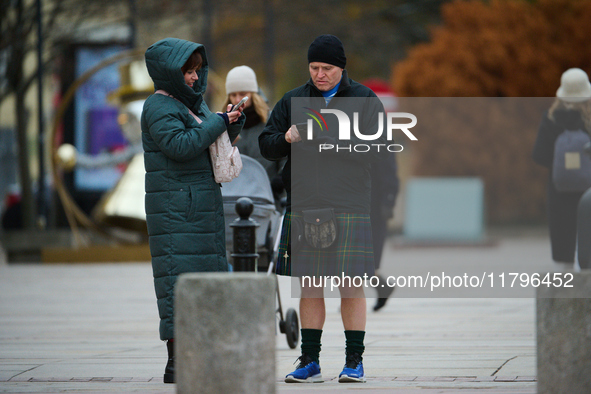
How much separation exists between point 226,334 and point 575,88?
14.6 ft

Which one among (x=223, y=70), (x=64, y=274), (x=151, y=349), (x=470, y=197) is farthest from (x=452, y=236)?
(x=151, y=349)

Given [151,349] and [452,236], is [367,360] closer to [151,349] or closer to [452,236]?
[151,349]

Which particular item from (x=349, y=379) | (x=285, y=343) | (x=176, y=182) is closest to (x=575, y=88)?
(x=285, y=343)

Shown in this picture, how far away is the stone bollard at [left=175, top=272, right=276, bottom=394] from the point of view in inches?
171

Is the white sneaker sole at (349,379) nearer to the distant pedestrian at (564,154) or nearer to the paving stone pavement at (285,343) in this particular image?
the paving stone pavement at (285,343)

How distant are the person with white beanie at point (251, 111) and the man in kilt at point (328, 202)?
1.46 m

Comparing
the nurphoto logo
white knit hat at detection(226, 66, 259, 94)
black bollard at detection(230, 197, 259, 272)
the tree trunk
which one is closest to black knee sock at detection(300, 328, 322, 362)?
black bollard at detection(230, 197, 259, 272)

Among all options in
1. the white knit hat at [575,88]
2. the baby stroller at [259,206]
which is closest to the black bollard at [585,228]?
the white knit hat at [575,88]

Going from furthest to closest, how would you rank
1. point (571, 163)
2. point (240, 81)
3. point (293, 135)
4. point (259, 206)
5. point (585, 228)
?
point (571, 163) < point (240, 81) < point (259, 206) < point (585, 228) < point (293, 135)

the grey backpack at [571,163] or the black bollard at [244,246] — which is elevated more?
the grey backpack at [571,163]

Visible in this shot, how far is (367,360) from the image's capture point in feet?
21.8

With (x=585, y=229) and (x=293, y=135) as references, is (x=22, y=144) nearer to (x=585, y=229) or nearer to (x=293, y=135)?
(x=585, y=229)

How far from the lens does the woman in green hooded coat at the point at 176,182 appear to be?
Result: 5641 millimetres

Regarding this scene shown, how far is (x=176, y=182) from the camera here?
568 cm
